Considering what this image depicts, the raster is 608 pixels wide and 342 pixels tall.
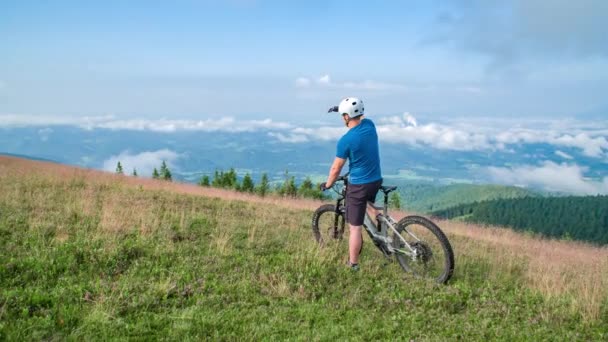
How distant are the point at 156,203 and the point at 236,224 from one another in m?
3.01

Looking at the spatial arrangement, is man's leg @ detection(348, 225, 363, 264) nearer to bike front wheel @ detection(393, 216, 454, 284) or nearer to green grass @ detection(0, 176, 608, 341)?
green grass @ detection(0, 176, 608, 341)

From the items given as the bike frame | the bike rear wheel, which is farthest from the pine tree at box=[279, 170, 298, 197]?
the bike frame

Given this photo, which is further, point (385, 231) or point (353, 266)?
point (385, 231)

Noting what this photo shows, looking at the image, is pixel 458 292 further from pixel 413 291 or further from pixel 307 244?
pixel 307 244

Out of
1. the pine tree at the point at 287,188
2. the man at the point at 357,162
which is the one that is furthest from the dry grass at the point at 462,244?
the pine tree at the point at 287,188

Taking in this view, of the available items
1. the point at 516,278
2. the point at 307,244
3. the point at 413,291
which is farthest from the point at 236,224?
the point at 516,278

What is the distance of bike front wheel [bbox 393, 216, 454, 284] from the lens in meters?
6.88

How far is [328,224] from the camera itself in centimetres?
925

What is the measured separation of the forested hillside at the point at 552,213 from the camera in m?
148

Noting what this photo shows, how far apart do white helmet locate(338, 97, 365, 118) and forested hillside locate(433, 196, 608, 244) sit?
470ft

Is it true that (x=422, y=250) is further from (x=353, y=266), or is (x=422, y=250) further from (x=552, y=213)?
(x=552, y=213)

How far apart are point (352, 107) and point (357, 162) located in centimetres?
86

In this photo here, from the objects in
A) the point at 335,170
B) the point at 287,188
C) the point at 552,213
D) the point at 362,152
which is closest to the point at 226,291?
the point at 335,170

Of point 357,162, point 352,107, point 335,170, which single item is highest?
point 352,107
